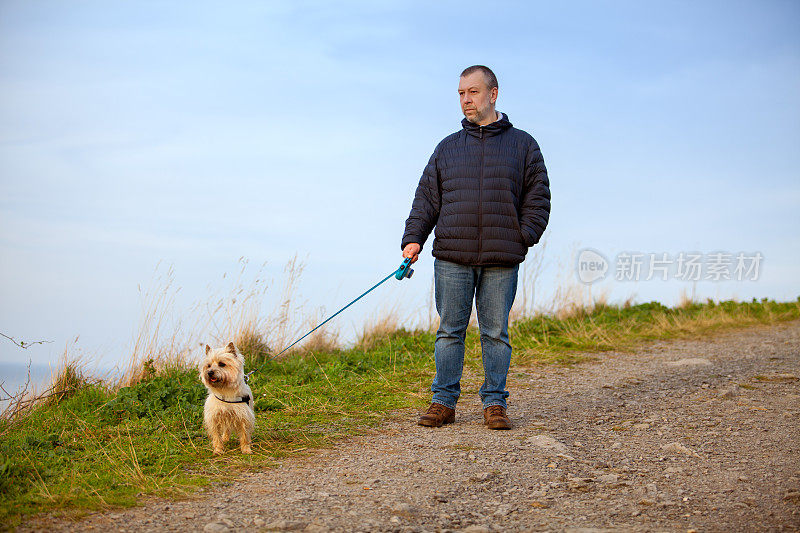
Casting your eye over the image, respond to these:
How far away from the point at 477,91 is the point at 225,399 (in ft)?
9.67

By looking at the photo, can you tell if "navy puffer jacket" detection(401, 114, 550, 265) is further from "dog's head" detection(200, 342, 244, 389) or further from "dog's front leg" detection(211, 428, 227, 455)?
"dog's front leg" detection(211, 428, 227, 455)

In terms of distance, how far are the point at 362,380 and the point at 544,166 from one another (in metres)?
3.31

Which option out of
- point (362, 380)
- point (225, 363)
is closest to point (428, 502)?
point (225, 363)

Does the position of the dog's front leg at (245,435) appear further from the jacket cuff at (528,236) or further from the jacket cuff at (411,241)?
the jacket cuff at (528,236)

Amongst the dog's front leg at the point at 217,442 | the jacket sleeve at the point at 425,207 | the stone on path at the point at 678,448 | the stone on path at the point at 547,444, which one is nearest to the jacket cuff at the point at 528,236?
the jacket sleeve at the point at 425,207

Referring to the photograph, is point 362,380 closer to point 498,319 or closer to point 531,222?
point 498,319

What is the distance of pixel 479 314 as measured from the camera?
545 centimetres

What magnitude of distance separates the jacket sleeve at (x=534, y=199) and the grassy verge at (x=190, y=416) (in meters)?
2.15

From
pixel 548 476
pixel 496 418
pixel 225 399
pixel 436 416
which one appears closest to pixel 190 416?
pixel 225 399

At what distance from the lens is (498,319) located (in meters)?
5.34

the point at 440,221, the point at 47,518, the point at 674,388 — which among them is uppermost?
the point at 440,221

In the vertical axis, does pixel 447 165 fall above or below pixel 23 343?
above

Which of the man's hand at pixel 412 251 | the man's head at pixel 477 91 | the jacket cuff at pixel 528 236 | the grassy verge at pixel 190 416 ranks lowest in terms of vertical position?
the grassy verge at pixel 190 416

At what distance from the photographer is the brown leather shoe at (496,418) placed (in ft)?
17.8
